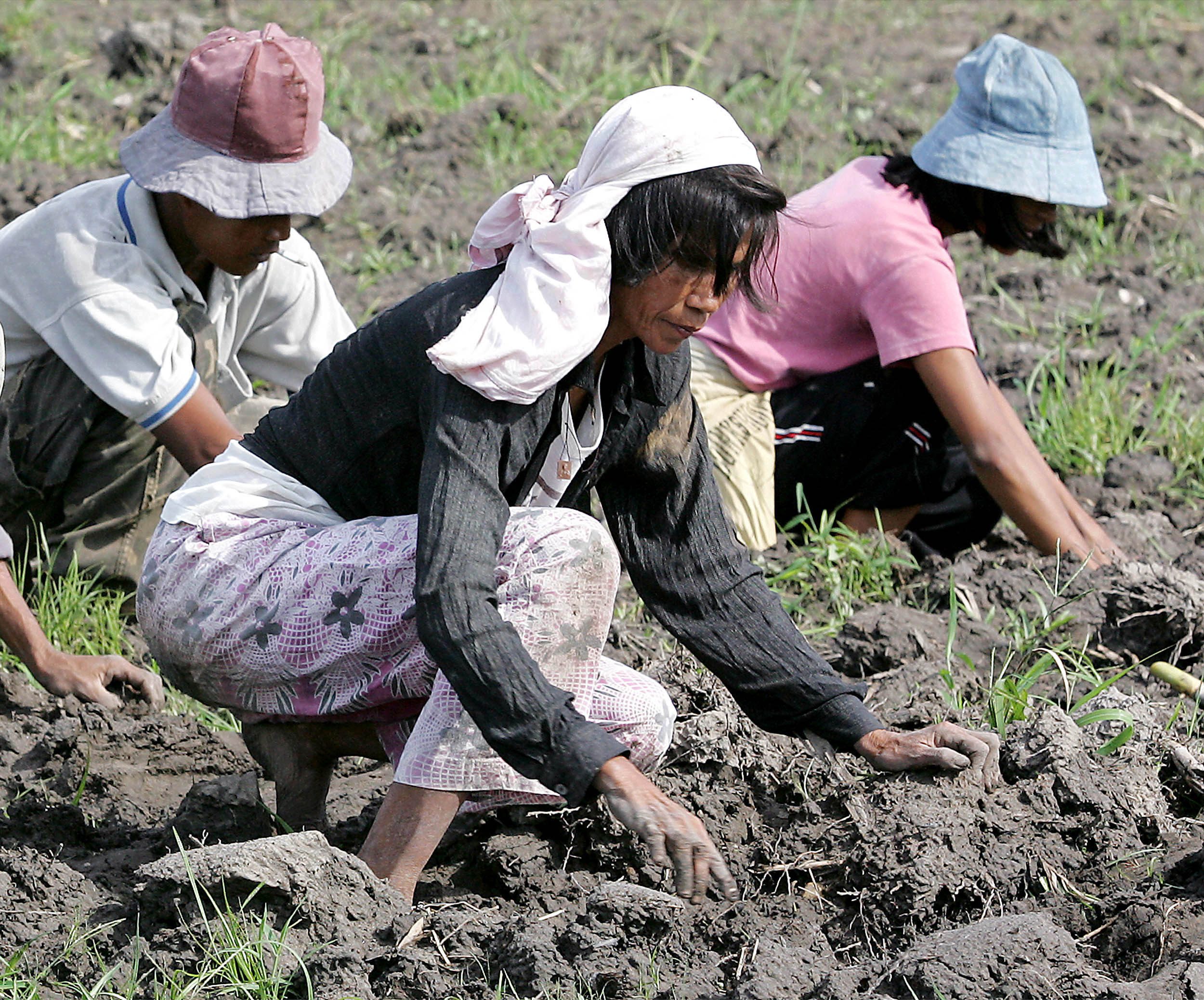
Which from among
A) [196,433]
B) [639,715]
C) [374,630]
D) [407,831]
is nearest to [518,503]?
[374,630]

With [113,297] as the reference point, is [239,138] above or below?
above

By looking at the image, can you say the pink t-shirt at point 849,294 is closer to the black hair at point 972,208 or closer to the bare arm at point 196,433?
the black hair at point 972,208

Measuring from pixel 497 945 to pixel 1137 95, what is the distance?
17.7 ft

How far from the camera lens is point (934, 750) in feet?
7.99

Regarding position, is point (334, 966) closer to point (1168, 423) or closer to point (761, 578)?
point (761, 578)

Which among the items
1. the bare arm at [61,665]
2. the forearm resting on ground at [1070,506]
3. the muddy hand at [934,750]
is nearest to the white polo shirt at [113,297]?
the bare arm at [61,665]

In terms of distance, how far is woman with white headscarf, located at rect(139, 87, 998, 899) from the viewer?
2.09m

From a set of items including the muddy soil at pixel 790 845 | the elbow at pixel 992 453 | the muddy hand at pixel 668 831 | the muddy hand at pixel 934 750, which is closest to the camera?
the muddy hand at pixel 668 831

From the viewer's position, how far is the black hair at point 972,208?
3.67m

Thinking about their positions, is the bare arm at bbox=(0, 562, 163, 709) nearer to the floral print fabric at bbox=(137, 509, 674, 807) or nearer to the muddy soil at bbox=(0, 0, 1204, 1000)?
the muddy soil at bbox=(0, 0, 1204, 1000)

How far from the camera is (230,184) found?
3.17 m

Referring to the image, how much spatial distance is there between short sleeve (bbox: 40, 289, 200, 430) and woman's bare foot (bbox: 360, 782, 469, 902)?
1.22 m

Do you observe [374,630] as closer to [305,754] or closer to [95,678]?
[305,754]

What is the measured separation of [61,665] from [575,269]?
1.42 meters
